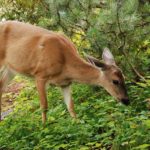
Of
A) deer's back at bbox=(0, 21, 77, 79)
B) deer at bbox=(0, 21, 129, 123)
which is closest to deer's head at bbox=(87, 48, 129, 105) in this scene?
deer at bbox=(0, 21, 129, 123)

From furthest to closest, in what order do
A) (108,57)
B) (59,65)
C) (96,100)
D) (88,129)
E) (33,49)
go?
(33,49) → (59,65) → (108,57) → (96,100) → (88,129)

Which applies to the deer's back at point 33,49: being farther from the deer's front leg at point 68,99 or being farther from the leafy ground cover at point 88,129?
the leafy ground cover at point 88,129

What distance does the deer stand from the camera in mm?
7610

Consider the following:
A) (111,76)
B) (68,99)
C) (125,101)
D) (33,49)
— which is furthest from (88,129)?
(33,49)

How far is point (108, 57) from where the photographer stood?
7605 millimetres

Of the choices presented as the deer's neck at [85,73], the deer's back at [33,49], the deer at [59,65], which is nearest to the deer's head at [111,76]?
the deer at [59,65]

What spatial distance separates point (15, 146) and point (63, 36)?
2735 millimetres

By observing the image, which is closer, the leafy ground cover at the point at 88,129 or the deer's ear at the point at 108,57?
the leafy ground cover at the point at 88,129

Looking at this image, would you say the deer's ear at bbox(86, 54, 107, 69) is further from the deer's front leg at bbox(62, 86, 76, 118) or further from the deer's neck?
the deer's front leg at bbox(62, 86, 76, 118)

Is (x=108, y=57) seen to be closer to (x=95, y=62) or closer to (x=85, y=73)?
(x=95, y=62)

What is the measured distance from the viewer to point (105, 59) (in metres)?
7.64

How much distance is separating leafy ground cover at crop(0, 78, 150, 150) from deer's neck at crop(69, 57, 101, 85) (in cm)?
31

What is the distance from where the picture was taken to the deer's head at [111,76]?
7.48 meters

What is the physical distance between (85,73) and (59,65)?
0.44m
